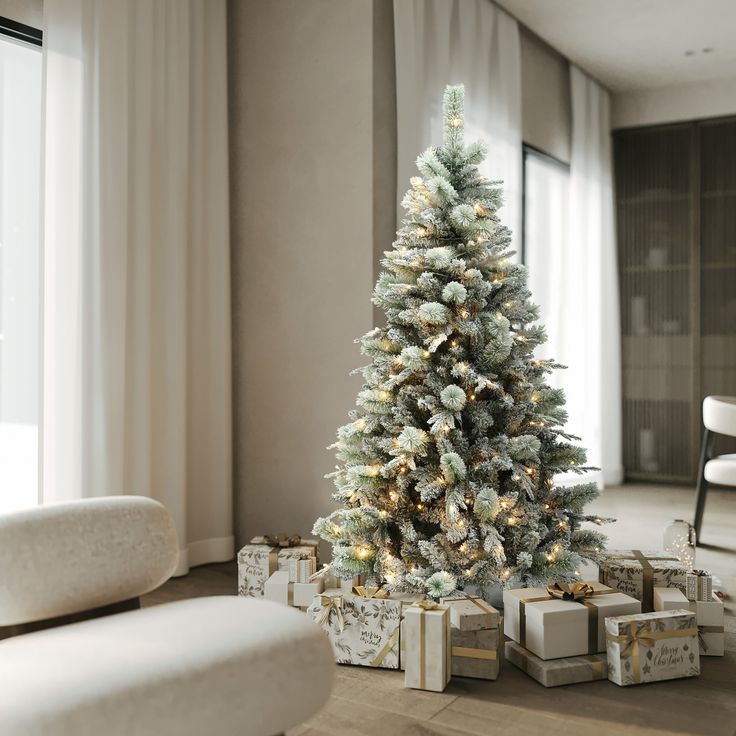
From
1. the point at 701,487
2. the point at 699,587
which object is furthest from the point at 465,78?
the point at 699,587

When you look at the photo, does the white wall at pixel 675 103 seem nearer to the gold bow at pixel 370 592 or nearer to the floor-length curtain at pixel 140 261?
the floor-length curtain at pixel 140 261

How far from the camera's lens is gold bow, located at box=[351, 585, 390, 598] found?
7.72 ft

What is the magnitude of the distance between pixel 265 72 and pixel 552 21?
196 cm

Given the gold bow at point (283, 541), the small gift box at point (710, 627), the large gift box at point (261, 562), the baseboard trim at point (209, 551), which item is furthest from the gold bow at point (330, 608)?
the baseboard trim at point (209, 551)

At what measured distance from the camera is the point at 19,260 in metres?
3.02

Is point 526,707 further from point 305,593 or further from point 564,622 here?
point 305,593

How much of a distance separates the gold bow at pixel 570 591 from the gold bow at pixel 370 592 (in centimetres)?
50

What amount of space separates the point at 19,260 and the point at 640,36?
12.8 feet

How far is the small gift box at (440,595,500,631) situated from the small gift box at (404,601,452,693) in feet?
0.21

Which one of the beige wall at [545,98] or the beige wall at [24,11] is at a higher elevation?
the beige wall at [545,98]

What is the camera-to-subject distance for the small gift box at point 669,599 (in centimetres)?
241

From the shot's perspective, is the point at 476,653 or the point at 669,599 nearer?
the point at 476,653

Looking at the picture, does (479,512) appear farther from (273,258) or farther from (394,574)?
(273,258)

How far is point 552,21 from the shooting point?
4695 millimetres
